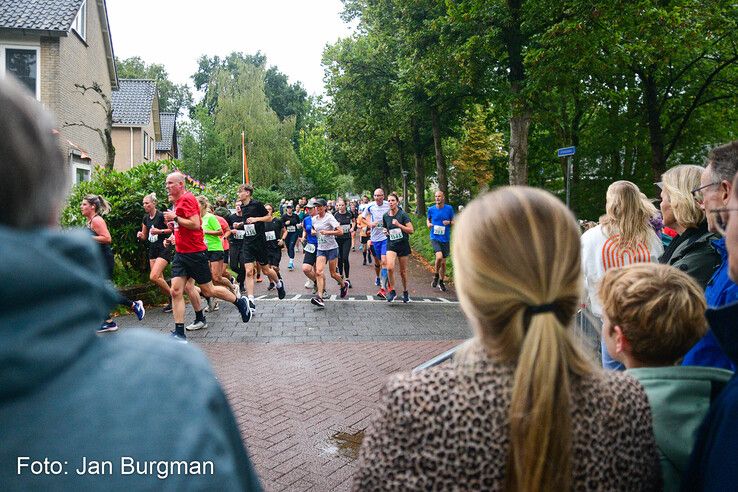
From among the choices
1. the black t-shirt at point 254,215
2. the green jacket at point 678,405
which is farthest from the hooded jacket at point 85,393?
the black t-shirt at point 254,215

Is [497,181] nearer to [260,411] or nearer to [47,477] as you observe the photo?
[260,411]

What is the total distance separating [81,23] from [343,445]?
25058mm

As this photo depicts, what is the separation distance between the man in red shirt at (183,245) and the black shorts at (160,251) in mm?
2396

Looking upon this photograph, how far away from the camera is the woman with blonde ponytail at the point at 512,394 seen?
1.37 metres

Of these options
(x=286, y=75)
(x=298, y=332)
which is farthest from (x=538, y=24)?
(x=286, y=75)

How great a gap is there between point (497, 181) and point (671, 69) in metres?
13.7

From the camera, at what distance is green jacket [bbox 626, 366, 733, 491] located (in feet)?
5.92

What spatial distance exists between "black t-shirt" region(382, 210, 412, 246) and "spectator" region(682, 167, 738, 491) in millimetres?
10541

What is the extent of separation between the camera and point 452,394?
1394 millimetres

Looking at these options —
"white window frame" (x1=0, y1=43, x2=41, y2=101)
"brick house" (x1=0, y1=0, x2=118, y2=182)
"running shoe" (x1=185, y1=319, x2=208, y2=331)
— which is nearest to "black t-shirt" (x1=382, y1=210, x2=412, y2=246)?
"running shoe" (x1=185, y1=319, x2=208, y2=331)

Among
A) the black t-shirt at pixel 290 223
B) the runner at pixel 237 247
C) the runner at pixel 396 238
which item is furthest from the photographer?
the black t-shirt at pixel 290 223

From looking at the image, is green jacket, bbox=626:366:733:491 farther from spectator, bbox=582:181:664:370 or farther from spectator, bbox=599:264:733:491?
spectator, bbox=582:181:664:370

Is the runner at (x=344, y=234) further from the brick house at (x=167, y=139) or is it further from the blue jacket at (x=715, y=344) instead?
the brick house at (x=167, y=139)

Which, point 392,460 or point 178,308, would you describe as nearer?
point 392,460
